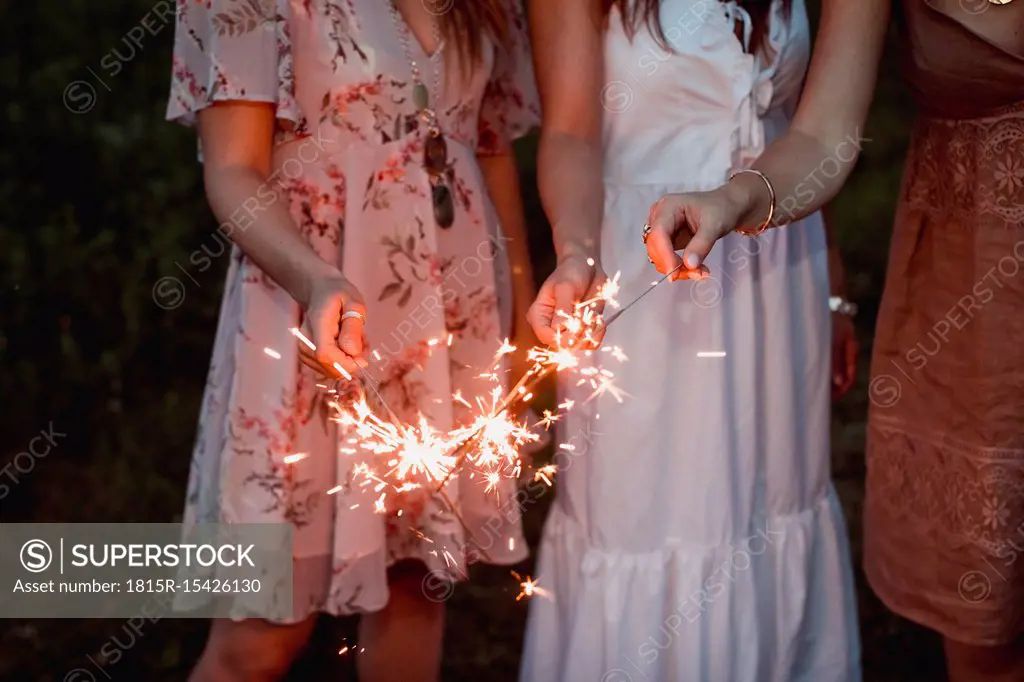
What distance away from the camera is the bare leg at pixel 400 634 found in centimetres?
170

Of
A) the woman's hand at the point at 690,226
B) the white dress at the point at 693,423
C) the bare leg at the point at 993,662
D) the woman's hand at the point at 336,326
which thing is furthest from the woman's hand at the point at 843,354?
the woman's hand at the point at 336,326

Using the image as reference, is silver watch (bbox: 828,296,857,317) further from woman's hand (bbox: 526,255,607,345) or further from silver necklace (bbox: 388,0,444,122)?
silver necklace (bbox: 388,0,444,122)

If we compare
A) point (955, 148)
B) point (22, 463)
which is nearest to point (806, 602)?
point (955, 148)

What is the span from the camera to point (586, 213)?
1.48m

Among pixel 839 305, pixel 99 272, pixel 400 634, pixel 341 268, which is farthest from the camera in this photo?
pixel 99 272

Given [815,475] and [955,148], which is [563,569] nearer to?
[815,475]

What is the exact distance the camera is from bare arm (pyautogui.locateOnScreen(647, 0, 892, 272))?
1391 mm

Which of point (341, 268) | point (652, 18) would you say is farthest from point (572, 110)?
point (341, 268)

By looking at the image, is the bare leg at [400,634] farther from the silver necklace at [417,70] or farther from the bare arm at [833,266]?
the bare arm at [833,266]

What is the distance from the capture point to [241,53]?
1.47m

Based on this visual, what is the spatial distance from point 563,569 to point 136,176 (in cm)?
254

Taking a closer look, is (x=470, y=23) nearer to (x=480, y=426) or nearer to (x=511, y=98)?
(x=511, y=98)

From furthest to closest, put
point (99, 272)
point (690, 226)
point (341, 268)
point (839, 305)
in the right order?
point (99, 272)
point (839, 305)
point (341, 268)
point (690, 226)

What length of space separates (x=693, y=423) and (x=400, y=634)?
0.55 metres
